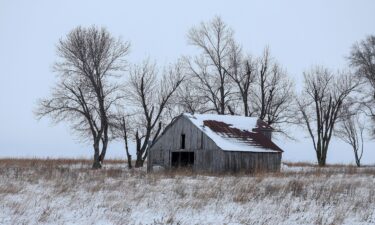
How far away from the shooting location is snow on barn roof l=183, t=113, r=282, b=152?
30.8 meters

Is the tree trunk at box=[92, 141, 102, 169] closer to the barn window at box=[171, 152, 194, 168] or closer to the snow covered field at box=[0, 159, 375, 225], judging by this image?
the barn window at box=[171, 152, 194, 168]

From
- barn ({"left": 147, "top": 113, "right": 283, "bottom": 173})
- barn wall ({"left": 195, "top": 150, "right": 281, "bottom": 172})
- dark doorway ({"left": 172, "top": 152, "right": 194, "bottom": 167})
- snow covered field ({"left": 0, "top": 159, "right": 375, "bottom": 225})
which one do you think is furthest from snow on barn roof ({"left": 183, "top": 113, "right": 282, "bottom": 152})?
snow covered field ({"left": 0, "top": 159, "right": 375, "bottom": 225})

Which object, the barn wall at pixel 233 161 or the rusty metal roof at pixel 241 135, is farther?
the rusty metal roof at pixel 241 135

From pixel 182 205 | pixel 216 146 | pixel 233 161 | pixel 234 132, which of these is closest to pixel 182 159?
pixel 234 132

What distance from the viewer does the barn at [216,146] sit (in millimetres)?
30281

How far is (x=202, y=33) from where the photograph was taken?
48219mm

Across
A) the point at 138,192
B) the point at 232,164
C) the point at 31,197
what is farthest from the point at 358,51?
the point at 31,197

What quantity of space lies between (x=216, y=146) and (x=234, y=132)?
291cm

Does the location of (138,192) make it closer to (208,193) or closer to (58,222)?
(208,193)

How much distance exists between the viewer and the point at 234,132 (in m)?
32.6

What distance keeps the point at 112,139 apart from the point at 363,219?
101 feet

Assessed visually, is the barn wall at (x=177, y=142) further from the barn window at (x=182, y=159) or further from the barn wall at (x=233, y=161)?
the barn window at (x=182, y=159)

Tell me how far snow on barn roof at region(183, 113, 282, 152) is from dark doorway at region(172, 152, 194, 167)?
10.5 feet

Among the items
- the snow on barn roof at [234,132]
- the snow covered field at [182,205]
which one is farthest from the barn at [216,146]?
the snow covered field at [182,205]
